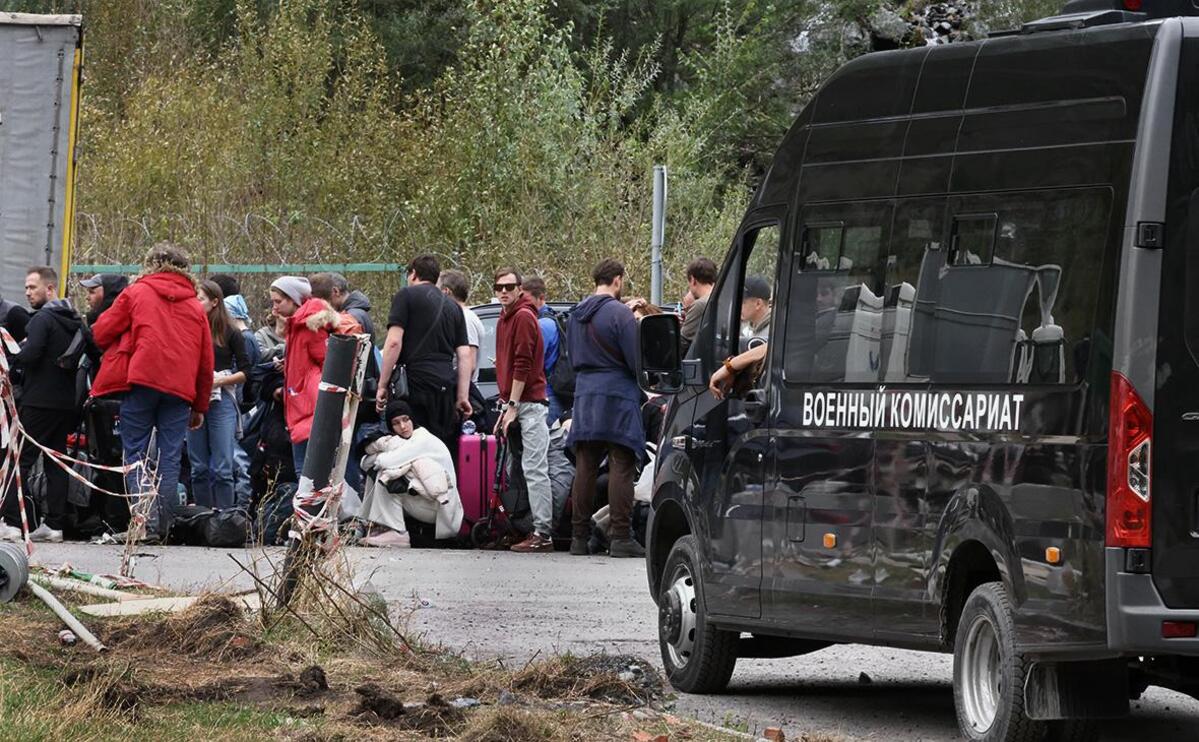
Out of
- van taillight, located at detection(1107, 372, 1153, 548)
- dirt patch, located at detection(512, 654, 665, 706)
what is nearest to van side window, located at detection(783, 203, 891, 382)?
dirt patch, located at detection(512, 654, 665, 706)

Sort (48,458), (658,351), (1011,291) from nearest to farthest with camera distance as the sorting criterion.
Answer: (1011,291) → (658,351) → (48,458)

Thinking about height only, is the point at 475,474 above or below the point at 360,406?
below

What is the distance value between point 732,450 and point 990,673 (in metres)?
2.04

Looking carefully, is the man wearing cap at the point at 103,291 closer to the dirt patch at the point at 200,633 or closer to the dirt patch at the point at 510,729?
the dirt patch at the point at 200,633

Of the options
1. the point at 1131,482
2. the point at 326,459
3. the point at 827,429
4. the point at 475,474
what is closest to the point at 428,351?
the point at 475,474

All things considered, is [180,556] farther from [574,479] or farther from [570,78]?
[570,78]

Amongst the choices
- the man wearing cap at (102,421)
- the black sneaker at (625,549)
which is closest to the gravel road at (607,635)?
the black sneaker at (625,549)

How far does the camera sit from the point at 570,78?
29844 millimetres

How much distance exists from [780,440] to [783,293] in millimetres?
638

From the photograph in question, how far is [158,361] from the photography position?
15.6 metres

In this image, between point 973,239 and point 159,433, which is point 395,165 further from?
point 973,239

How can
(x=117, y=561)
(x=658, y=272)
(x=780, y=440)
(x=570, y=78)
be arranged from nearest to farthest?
(x=780, y=440)
(x=117, y=561)
(x=658, y=272)
(x=570, y=78)

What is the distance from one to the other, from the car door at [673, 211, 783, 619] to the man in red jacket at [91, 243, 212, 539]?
6.53 metres

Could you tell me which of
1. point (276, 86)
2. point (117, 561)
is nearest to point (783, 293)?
point (117, 561)
